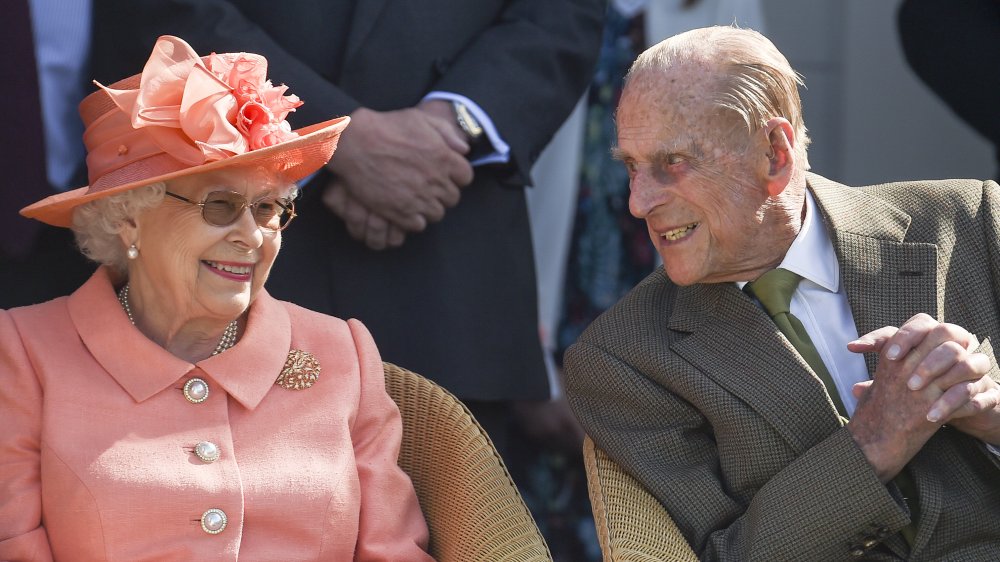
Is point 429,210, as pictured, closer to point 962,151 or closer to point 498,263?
point 498,263

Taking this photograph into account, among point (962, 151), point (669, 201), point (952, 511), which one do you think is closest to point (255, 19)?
point (669, 201)

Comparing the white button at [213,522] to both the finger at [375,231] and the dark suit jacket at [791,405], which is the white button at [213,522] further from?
the finger at [375,231]

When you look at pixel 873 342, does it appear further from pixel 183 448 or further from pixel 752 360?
pixel 183 448

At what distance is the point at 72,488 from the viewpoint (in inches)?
125

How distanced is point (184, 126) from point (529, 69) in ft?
4.83

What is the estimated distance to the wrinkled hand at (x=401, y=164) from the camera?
4.18 meters

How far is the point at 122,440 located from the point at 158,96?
764mm

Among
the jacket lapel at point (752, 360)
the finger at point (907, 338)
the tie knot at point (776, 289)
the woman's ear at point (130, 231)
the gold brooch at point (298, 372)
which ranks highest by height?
the finger at point (907, 338)

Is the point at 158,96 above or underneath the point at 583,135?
above

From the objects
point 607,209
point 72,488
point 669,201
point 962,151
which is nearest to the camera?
point 72,488

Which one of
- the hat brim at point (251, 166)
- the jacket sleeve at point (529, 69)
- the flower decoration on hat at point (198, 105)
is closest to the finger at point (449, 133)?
the jacket sleeve at point (529, 69)

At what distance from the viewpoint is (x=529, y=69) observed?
447 cm

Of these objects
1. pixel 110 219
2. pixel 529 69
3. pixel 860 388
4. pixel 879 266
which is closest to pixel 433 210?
pixel 529 69

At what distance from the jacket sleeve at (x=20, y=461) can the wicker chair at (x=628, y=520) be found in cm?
122
